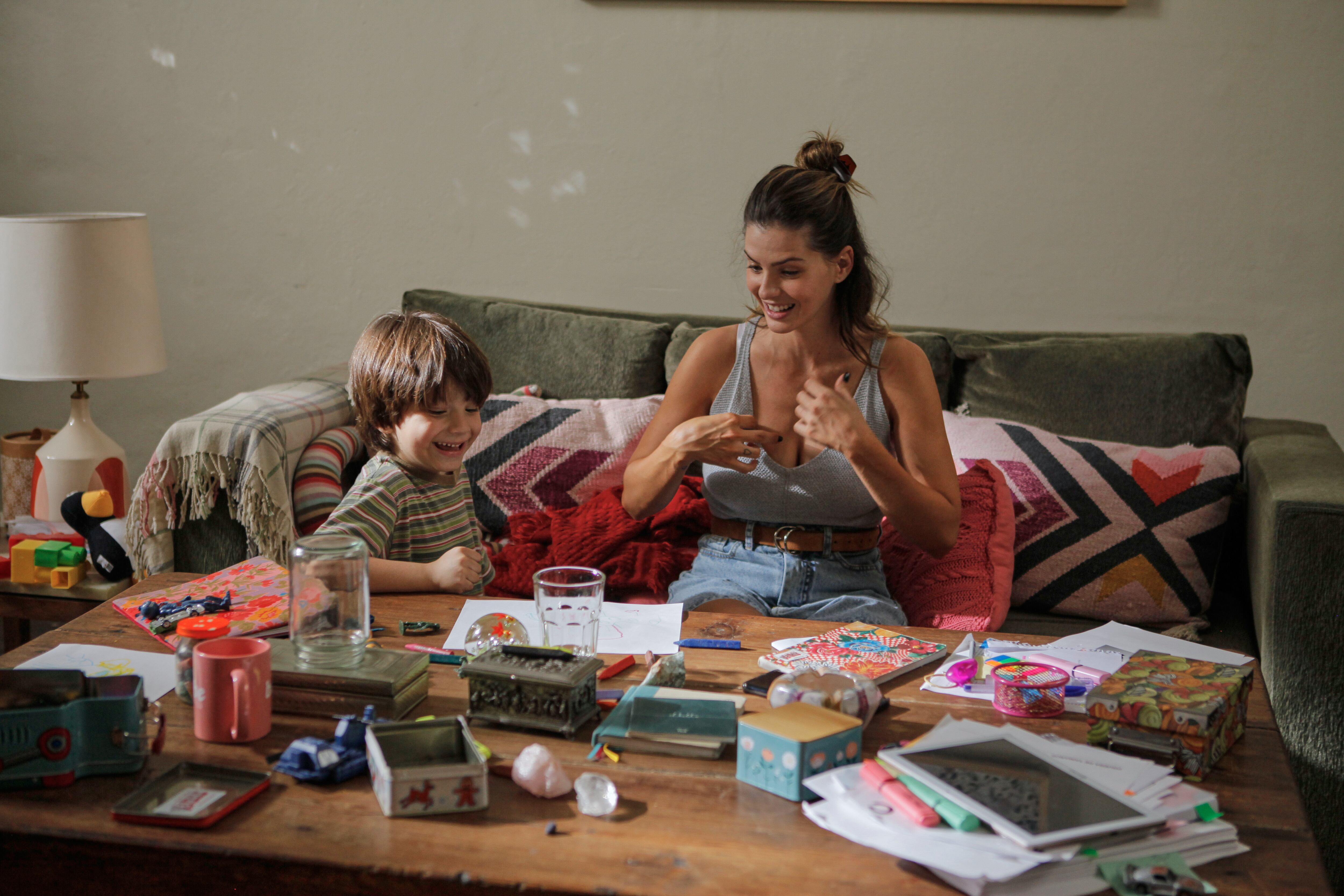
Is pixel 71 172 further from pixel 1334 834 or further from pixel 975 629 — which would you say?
pixel 1334 834

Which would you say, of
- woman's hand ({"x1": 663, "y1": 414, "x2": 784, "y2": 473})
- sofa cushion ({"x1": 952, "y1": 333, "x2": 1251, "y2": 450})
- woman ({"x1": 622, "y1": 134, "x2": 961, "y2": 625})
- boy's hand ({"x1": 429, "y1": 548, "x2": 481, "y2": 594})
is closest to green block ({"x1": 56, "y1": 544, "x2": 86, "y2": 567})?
boy's hand ({"x1": 429, "y1": 548, "x2": 481, "y2": 594})

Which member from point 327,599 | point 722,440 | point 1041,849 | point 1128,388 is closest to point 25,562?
point 327,599

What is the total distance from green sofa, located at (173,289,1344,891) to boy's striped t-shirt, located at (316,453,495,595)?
46 centimetres

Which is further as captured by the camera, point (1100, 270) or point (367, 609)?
point (1100, 270)

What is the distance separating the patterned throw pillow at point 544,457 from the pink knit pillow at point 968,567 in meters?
0.56

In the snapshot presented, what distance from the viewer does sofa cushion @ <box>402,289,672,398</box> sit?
93.4 inches

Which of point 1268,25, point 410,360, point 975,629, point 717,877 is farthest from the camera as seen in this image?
point 1268,25

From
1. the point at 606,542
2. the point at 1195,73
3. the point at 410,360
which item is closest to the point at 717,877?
the point at 410,360

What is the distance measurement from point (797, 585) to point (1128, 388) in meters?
0.92

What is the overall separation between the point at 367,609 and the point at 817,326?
3.20ft

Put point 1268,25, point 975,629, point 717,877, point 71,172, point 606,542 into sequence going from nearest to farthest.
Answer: point 717,877 → point 975,629 → point 606,542 → point 1268,25 → point 71,172

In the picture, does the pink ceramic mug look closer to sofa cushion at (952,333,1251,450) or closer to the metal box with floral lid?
the metal box with floral lid

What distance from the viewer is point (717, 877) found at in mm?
818

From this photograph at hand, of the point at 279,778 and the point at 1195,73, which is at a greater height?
the point at 1195,73
